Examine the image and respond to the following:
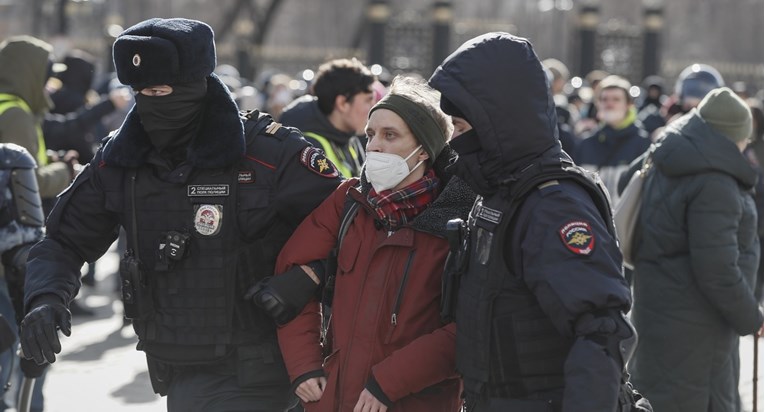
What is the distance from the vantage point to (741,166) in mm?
5348

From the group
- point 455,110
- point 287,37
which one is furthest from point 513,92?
point 287,37

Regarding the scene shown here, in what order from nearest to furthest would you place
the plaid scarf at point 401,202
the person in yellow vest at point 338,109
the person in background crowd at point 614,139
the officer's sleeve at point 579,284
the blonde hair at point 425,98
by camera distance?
1. the officer's sleeve at point 579,284
2. the plaid scarf at point 401,202
3. the blonde hair at point 425,98
4. the person in yellow vest at point 338,109
5. the person in background crowd at point 614,139

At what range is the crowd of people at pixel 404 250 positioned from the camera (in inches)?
129

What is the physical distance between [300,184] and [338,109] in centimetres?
196

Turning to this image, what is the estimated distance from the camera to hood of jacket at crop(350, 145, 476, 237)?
371 cm

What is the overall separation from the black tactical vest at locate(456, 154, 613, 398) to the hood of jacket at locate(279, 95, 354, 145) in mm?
2780

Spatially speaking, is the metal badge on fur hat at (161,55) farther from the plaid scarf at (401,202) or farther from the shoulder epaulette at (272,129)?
the plaid scarf at (401,202)

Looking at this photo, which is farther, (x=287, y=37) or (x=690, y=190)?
(x=287, y=37)

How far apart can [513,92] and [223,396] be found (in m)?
1.47

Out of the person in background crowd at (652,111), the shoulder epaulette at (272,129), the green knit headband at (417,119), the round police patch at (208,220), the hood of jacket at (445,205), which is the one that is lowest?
the person in background crowd at (652,111)

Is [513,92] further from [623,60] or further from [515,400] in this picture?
[623,60]

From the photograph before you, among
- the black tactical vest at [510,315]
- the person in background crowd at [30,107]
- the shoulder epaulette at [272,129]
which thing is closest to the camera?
the black tactical vest at [510,315]

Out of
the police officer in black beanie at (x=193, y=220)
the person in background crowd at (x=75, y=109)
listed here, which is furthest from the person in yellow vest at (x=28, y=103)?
the police officer in black beanie at (x=193, y=220)

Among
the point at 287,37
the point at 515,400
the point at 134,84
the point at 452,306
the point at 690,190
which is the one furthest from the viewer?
the point at 287,37
